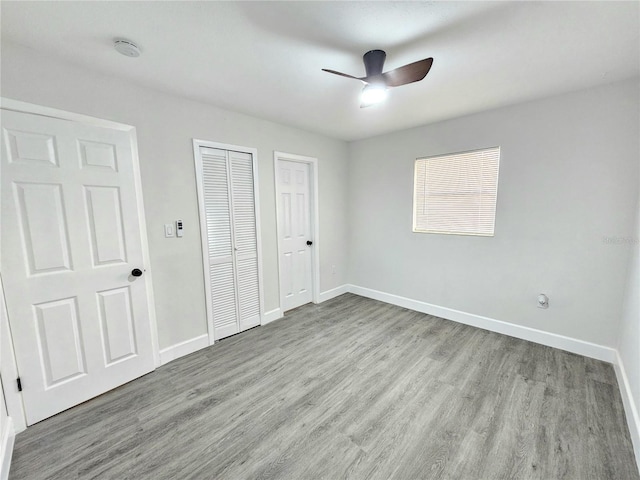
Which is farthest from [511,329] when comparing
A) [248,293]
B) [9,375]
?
[9,375]

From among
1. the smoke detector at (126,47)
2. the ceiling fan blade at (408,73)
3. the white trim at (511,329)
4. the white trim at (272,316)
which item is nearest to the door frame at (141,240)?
the smoke detector at (126,47)

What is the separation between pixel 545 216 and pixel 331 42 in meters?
2.62

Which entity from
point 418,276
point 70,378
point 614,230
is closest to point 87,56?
point 70,378

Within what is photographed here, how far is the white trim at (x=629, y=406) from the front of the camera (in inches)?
61.0

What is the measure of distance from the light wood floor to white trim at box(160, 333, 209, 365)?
7 centimetres

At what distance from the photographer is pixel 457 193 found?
3252mm

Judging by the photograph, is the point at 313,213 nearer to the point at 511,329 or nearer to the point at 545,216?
the point at 545,216

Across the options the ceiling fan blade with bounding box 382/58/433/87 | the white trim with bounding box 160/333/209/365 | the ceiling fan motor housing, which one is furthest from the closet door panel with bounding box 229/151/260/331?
the ceiling fan blade with bounding box 382/58/433/87

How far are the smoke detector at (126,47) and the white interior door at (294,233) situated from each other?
183 centimetres

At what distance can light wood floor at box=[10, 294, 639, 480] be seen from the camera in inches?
59.1

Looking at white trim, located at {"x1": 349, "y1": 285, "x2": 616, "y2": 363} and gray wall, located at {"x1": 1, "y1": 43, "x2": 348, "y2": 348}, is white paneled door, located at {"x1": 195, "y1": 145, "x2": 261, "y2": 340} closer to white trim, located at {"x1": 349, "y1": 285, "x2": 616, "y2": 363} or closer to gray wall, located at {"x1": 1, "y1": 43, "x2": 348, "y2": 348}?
gray wall, located at {"x1": 1, "y1": 43, "x2": 348, "y2": 348}

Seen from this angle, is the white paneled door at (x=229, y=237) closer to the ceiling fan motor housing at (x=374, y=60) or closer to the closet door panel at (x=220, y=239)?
the closet door panel at (x=220, y=239)

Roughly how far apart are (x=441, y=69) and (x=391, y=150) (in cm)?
175

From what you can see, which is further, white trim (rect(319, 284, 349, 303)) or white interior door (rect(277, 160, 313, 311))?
white trim (rect(319, 284, 349, 303))
